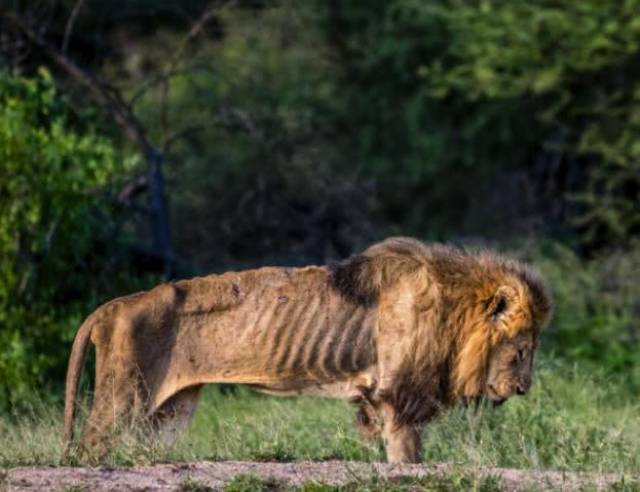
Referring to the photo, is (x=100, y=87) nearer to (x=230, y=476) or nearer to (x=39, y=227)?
(x=39, y=227)

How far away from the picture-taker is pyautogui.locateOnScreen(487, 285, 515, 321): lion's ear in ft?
26.8

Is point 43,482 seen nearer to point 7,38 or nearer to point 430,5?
point 7,38

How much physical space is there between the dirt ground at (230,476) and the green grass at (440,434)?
0.86ft

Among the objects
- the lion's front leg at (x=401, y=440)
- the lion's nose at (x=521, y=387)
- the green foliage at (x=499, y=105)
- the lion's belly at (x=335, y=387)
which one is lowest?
the lion's front leg at (x=401, y=440)

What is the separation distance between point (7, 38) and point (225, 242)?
336 centimetres

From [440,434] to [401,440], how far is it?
0.66m

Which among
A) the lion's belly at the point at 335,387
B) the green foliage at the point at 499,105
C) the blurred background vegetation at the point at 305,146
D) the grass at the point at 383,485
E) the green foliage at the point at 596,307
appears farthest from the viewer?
the green foliage at the point at 499,105

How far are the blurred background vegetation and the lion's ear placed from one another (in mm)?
3622

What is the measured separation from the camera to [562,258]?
1594 cm

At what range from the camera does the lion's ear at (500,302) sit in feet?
26.8

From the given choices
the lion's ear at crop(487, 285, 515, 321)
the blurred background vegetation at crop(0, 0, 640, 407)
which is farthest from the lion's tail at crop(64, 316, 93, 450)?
the blurred background vegetation at crop(0, 0, 640, 407)

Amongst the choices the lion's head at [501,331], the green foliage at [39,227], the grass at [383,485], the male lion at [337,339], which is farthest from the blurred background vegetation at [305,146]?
the grass at [383,485]

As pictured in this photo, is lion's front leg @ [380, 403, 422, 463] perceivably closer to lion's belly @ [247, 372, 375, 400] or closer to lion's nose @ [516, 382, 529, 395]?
lion's belly @ [247, 372, 375, 400]

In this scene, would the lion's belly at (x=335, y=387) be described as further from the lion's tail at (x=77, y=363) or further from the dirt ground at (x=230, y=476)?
the dirt ground at (x=230, y=476)
